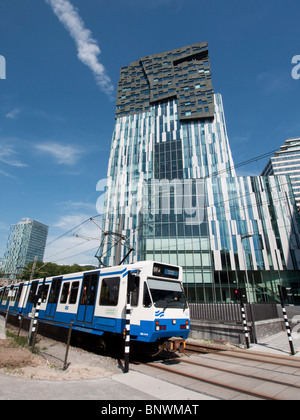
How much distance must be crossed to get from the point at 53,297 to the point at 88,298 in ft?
14.2

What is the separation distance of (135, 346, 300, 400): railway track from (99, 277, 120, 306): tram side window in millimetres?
2553

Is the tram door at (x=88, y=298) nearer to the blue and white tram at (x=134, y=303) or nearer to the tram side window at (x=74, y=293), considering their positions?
the blue and white tram at (x=134, y=303)

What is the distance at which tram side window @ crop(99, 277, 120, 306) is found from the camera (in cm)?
919

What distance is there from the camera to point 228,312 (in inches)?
554

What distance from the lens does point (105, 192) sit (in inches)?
2363

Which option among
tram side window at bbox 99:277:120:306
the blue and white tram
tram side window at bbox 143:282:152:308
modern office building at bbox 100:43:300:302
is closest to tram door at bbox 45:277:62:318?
the blue and white tram

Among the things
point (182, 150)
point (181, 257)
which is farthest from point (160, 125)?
point (181, 257)

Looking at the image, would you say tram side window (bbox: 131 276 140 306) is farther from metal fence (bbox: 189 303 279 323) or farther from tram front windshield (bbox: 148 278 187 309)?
metal fence (bbox: 189 303 279 323)

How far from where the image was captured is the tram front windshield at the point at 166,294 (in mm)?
8336

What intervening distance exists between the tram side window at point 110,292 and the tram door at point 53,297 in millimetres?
4740

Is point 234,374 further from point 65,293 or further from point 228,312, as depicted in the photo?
point 65,293

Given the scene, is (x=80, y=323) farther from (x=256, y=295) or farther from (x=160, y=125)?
(x=160, y=125)

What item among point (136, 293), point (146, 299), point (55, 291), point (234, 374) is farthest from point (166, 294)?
point (55, 291)

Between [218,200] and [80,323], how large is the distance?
114 ft
